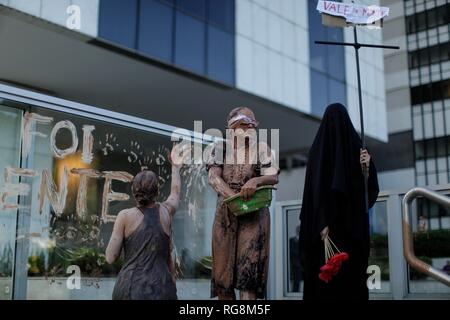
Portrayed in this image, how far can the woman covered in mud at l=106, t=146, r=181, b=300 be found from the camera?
Answer: 11.6 ft

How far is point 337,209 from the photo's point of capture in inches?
142

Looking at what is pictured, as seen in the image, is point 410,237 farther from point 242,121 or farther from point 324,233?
point 242,121

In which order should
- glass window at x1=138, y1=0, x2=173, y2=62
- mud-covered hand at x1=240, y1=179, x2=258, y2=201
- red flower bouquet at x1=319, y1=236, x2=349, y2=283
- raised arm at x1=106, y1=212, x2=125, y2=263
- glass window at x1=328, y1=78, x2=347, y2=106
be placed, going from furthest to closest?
glass window at x1=328, y1=78, x2=347, y2=106
glass window at x1=138, y1=0, x2=173, y2=62
mud-covered hand at x1=240, y1=179, x2=258, y2=201
raised arm at x1=106, y1=212, x2=125, y2=263
red flower bouquet at x1=319, y1=236, x2=349, y2=283

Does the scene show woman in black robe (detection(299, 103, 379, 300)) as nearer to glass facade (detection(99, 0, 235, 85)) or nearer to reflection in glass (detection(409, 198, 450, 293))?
reflection in glass (detection(409, 198, 450, 293))

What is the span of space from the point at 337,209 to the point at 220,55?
11.7m

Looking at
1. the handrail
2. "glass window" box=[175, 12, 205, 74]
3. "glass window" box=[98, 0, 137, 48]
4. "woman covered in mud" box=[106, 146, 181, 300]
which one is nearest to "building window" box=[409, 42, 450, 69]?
"glass window" box=[175, 12, 205, 74]

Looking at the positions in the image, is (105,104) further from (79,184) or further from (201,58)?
(79,184)

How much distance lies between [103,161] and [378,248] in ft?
8.47

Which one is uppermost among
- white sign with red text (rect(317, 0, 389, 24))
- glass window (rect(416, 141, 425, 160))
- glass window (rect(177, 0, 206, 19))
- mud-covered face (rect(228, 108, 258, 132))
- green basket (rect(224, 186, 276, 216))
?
glass window (rect(177, 0, 206, 19))

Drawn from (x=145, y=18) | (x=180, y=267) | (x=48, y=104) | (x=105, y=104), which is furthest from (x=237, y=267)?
(x=105, y=104)

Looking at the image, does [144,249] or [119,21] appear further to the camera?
[119,21]

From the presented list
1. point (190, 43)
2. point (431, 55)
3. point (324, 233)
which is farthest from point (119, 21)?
point (431, 55)

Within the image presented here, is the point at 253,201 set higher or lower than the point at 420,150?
lower

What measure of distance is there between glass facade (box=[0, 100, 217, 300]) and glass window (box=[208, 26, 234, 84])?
9792mm
